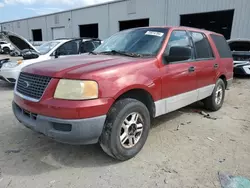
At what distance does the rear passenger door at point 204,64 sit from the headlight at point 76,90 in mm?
2318

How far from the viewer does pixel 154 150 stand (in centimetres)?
320

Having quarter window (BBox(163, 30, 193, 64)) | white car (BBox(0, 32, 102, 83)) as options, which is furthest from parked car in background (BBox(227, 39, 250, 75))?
quarter window (BBox(163, 30, 193, 64))

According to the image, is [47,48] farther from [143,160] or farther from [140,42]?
[143,160]

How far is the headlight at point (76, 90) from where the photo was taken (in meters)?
2.38

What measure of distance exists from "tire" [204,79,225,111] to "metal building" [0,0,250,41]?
10188 mm

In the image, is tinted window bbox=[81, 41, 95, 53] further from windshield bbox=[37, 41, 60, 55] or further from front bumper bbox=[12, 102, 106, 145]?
front bumper bbox=[12, 102, 106, 145]

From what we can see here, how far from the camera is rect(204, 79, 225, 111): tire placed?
4789 millimetres

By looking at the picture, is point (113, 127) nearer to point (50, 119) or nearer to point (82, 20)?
point (50, 119)

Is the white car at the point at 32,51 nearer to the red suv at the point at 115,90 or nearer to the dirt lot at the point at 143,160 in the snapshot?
the dirt lot at the point at 143,160

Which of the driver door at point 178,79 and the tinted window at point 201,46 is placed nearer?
the driver door at point 178,79

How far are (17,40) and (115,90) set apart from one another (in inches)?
225

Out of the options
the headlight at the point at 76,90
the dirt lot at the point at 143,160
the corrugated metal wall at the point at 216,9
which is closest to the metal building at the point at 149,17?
the corrugated metal wall at the point at 216,9

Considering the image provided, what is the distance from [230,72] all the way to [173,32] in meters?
2.58

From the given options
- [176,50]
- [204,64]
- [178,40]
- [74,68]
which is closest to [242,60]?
[204,64]
